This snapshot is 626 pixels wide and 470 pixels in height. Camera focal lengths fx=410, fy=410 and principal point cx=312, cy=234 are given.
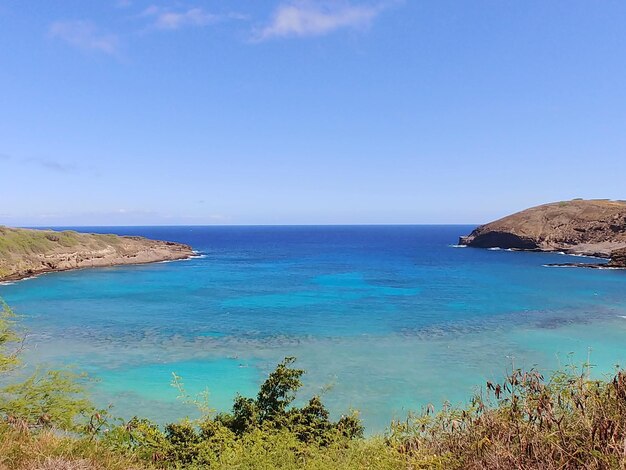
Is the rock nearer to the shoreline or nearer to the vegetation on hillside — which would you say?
the vegetation on hillside

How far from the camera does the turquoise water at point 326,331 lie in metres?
24.6

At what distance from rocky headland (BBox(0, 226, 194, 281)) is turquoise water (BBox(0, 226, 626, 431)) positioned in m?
6.35

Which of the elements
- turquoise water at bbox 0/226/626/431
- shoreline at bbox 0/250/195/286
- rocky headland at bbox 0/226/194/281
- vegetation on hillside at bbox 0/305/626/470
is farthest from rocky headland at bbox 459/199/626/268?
vegetation on hillside at bbox 0/305/626/470

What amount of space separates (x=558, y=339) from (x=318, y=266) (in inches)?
2444

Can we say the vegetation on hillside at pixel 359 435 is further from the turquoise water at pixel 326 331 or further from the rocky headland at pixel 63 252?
the rocky headland at pixel 63 252

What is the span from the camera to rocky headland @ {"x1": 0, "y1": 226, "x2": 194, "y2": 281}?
71.6 meters

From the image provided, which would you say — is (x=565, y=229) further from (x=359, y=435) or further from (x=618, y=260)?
(x=359, y=435)

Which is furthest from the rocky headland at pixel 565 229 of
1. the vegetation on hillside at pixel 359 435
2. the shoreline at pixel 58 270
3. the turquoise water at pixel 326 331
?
the vegetation on hillside at pixel 359 435

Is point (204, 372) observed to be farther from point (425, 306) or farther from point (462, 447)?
point (425, 306)

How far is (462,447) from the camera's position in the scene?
26.7 feet

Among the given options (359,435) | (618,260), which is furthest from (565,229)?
(359,435)

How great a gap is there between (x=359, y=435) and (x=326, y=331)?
73.4 ft

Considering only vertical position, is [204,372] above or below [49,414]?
below

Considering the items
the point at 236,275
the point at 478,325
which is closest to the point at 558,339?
the point at 478,325
